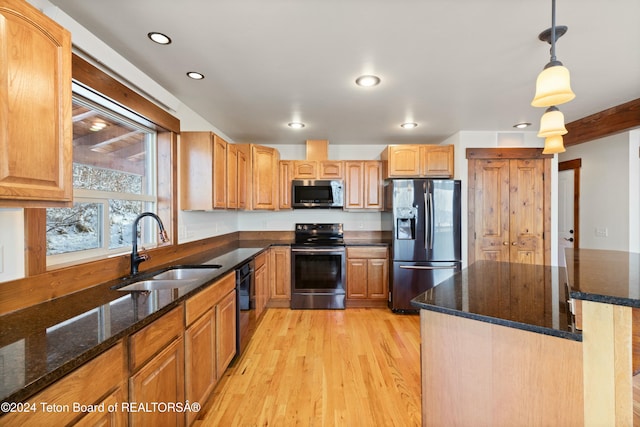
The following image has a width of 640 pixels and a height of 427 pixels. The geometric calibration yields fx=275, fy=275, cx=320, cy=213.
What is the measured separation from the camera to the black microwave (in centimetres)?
389

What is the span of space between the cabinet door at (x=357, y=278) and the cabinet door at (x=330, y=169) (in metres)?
1.22

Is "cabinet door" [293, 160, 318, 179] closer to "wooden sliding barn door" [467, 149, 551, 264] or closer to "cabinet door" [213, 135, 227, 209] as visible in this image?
"cabinet door" [213, 135, 227, 209]

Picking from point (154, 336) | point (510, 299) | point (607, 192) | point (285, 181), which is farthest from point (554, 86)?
point (607, 192)

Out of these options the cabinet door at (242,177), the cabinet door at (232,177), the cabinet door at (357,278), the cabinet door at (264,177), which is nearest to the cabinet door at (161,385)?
the cabinet door at (232,177)

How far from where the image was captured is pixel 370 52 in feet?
5.98

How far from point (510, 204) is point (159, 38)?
13.4ft

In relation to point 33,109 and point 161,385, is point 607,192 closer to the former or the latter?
point 161,385

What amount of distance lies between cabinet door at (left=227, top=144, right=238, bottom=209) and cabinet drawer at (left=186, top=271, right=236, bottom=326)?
3.57ft

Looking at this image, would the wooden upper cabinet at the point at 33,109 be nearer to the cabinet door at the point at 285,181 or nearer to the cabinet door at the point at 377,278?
the cabinet door at the point at 285,181

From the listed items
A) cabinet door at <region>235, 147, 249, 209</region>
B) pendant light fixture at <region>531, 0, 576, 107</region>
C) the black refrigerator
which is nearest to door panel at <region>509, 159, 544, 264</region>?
the black refrigerator

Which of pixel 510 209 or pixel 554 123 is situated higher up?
pixel 554 123

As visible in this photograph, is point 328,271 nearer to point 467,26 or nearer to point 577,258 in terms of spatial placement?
point 577,258

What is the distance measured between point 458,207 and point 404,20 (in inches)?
101

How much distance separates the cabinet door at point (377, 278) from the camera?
3.71m
